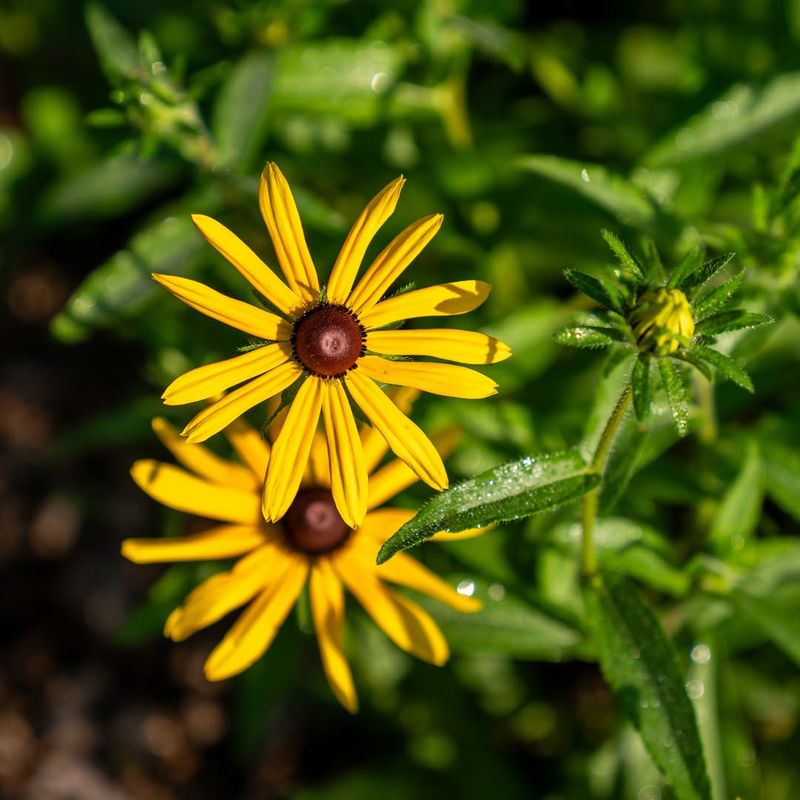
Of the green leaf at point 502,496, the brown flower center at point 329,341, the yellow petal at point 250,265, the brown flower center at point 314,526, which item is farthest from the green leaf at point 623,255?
the brown flower center at point 314,526

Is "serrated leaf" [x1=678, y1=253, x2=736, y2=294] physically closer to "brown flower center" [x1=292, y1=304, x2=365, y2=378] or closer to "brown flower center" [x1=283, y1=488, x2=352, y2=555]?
"brown flower center" [x1=292, y1=304, x2=365, y2=378]

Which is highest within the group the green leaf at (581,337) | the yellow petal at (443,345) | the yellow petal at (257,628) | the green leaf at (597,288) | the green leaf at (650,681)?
the yellow petal at (443,345)

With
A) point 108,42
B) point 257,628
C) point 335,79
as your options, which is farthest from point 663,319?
point 108,42

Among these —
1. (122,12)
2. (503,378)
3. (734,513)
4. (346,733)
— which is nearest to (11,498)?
(346,733)

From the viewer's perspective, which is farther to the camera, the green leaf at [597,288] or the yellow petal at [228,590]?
the yellow petal at [228,590]

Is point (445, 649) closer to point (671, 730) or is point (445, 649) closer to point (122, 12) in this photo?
point (671, 730)

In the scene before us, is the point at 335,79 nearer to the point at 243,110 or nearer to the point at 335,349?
the point at 243,110

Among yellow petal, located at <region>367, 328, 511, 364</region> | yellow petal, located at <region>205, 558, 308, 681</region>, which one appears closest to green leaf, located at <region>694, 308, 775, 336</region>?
yellow petal, located at <region>367, 328, 511, 364</region>

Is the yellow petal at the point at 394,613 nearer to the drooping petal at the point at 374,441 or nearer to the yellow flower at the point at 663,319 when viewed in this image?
the drooping petal at the point at 374,441
